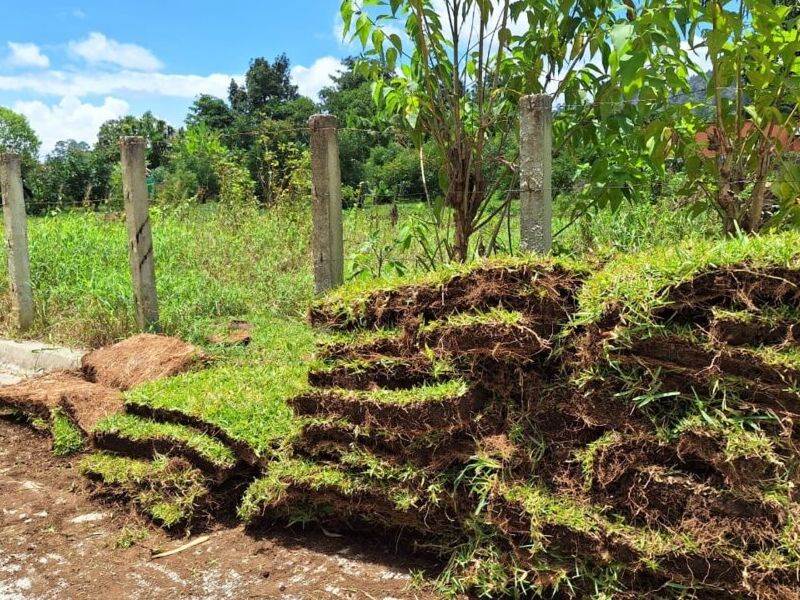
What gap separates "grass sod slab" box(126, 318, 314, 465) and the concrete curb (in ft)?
5.10

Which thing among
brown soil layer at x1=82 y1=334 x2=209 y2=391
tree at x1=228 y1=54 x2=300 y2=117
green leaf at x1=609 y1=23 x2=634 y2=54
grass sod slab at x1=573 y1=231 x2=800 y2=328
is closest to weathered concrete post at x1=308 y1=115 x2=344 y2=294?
brown soil layer at x1=82 y1=334 x2=209 y2=391

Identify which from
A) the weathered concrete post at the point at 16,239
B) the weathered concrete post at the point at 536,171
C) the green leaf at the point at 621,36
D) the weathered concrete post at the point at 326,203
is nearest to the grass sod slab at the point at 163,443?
the weathered concrete post at the point at 326,203

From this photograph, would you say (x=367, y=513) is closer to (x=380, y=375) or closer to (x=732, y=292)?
(x=380, y=375)

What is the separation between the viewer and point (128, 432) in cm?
329

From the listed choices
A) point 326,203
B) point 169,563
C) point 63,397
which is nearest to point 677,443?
point 169,563

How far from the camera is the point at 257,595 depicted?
2.40m

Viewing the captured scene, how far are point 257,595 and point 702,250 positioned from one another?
1905 millimetres

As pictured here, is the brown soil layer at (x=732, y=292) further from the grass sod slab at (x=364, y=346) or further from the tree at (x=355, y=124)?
the tree at (x=355, y=124)

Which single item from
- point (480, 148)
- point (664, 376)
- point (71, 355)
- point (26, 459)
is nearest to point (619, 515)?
point (664, 376)

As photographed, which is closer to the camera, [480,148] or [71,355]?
[480,148]

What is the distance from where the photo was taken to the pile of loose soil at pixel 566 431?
189 centimetres

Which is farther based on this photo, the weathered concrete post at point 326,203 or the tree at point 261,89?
the tree at point 261,89

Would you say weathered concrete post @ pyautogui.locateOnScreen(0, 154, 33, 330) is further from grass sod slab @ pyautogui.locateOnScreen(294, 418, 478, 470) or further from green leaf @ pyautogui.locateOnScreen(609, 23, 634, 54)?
green leaf @ pyautogui.locateOnScreen(609, 23, 634, 54)

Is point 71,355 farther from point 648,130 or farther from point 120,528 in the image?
point 648,130
